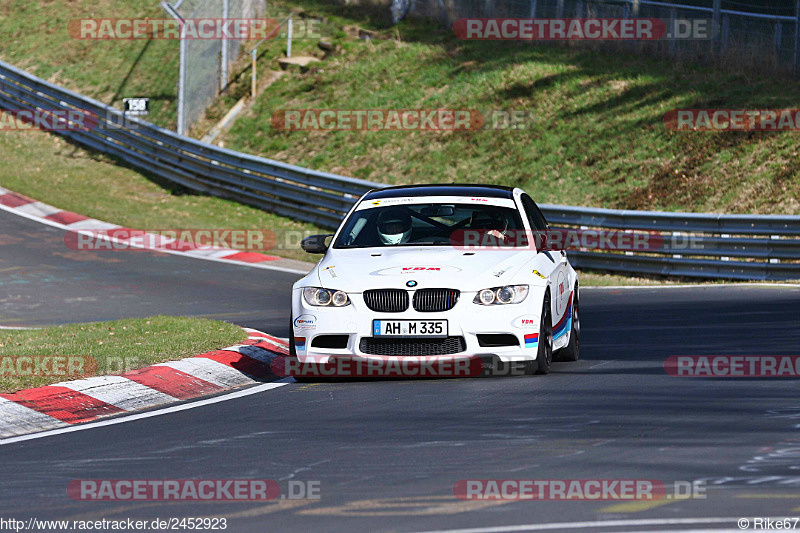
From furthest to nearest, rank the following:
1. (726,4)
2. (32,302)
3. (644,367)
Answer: (726,4)
(32,302)
(644,367)

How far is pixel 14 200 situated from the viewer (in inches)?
1024

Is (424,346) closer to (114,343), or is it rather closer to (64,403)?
(64,403)

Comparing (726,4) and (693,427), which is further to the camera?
(726,4)

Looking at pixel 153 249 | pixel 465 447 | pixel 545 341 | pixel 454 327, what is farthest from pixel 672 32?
pixel 465 447

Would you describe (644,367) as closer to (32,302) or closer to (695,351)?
(695,351)

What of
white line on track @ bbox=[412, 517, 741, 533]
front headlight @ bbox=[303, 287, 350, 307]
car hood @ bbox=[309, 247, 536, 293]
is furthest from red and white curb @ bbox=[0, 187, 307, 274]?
white line on track @ bbox=[412, 517, 741, 533]

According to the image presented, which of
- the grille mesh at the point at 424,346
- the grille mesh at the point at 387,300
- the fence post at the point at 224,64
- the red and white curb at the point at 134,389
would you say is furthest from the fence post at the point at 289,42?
the grille mesh at the point at 424,346

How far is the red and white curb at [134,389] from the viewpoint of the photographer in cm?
835

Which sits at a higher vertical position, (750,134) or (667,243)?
(750,134)

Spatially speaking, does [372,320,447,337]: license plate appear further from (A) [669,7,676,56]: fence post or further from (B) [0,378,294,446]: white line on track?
(A) [669,7,676,56]: fence post

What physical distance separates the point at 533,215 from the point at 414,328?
8.26 ft

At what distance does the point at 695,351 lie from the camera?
11.0 metres

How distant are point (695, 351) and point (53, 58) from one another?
3040 centimetres

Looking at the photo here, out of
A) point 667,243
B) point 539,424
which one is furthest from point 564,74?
point 539,424
